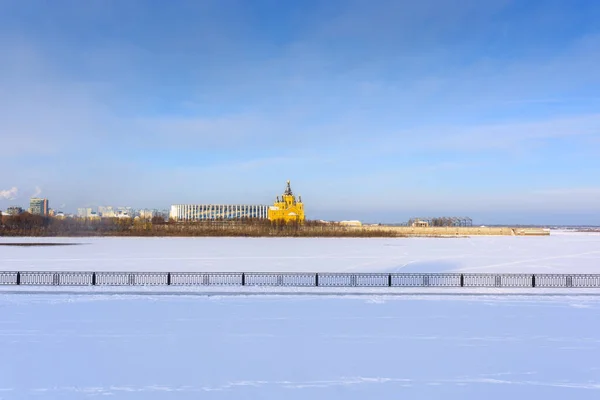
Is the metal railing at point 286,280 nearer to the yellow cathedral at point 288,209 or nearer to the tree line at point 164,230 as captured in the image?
the tree line at point 164,230

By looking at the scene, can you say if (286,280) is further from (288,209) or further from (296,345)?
(288,209)

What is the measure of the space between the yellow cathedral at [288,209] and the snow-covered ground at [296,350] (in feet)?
401

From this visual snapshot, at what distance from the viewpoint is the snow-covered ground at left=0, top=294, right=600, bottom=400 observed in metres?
8.59

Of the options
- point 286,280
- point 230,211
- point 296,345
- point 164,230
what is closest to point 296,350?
point 296,345

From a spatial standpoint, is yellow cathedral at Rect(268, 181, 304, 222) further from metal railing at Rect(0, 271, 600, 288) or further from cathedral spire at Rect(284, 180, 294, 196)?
metal railing at Rect(0, 271, 600, 288)

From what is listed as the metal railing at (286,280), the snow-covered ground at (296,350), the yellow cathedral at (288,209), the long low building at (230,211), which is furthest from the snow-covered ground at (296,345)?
the long low building at (230,211)

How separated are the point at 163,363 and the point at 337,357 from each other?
12.2ft

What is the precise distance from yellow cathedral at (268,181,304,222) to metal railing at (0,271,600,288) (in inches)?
4499

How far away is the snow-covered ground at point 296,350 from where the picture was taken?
8594mm

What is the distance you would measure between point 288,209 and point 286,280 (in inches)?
4744

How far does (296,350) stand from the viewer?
1085 centimetres

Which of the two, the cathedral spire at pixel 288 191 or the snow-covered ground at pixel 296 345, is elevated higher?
the cathedral spire at pixel 288 191

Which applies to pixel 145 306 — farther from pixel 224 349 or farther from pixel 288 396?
pixel 288 396

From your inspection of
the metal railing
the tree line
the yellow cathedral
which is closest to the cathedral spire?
the yellow cathedral
